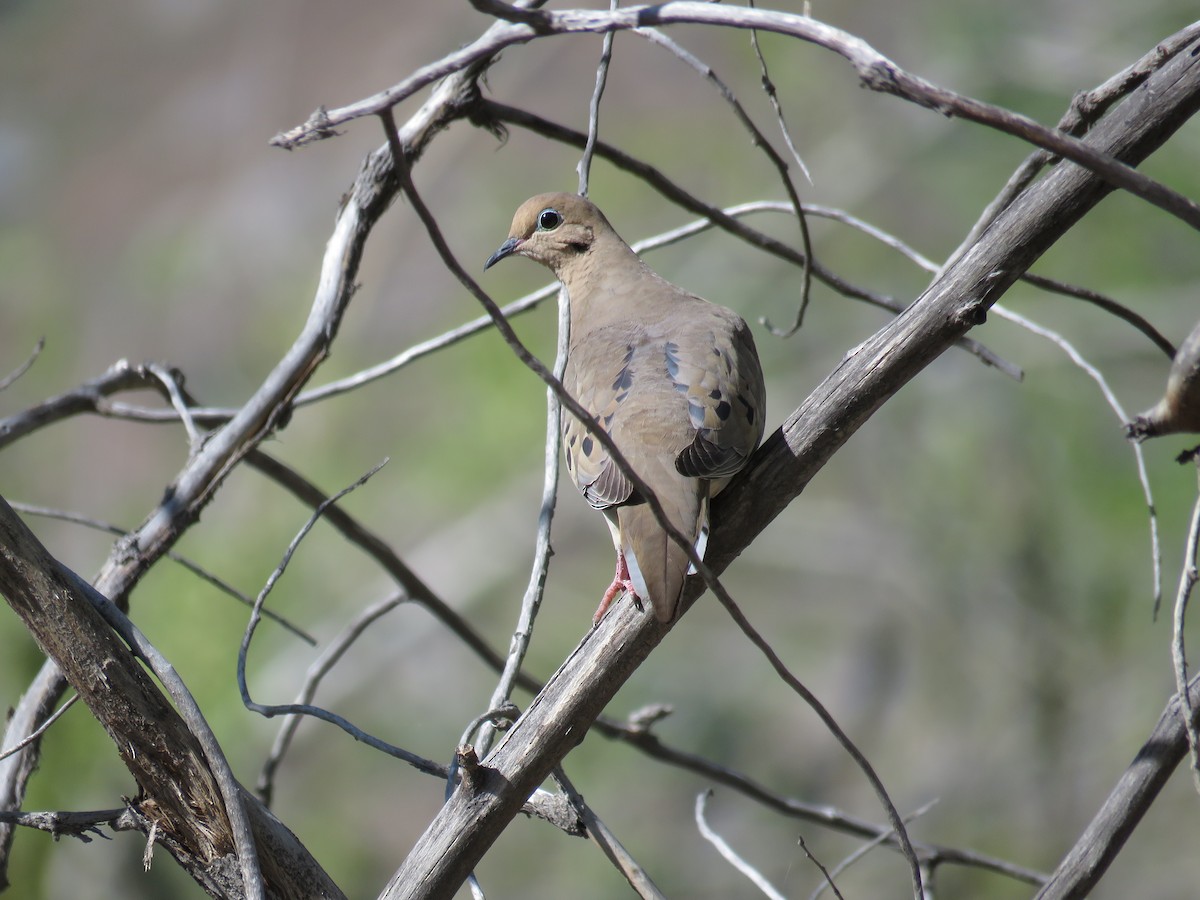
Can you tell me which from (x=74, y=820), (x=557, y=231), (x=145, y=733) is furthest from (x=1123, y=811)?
(x=557, y=231)

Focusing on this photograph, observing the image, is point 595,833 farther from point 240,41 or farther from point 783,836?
point 240,41

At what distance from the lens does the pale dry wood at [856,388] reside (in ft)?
6.19

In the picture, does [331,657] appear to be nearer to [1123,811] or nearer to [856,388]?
[856,388]

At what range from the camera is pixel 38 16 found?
38.8 feet

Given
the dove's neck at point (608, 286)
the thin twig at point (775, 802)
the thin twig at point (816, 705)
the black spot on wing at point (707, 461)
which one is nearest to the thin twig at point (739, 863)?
the thin twig at point (775, 802)

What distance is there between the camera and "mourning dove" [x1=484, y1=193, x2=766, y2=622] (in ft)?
7.59

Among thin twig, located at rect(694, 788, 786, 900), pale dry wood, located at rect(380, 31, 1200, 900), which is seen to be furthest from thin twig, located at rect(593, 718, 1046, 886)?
pale dry wood, located at rect(380, 31, 1200, 900)

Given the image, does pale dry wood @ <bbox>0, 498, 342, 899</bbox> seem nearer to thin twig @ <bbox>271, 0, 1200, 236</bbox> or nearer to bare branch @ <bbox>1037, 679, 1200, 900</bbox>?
thin twig @ <bbox>271, 0, 1200, 236</bbox>

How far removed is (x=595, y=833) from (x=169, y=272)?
9.98m

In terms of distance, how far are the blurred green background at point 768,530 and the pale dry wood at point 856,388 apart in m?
3.51

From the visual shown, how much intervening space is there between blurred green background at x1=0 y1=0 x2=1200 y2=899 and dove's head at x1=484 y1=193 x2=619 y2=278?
109 inches

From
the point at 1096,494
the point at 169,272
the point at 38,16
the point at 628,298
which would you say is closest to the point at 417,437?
the point at 169,272

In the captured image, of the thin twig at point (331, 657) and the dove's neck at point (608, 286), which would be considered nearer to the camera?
the thin twig at point (331, 657)

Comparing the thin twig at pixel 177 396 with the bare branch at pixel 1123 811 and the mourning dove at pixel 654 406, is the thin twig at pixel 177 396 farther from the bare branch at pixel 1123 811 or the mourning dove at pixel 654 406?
the bare branch at pixel 1123 811
